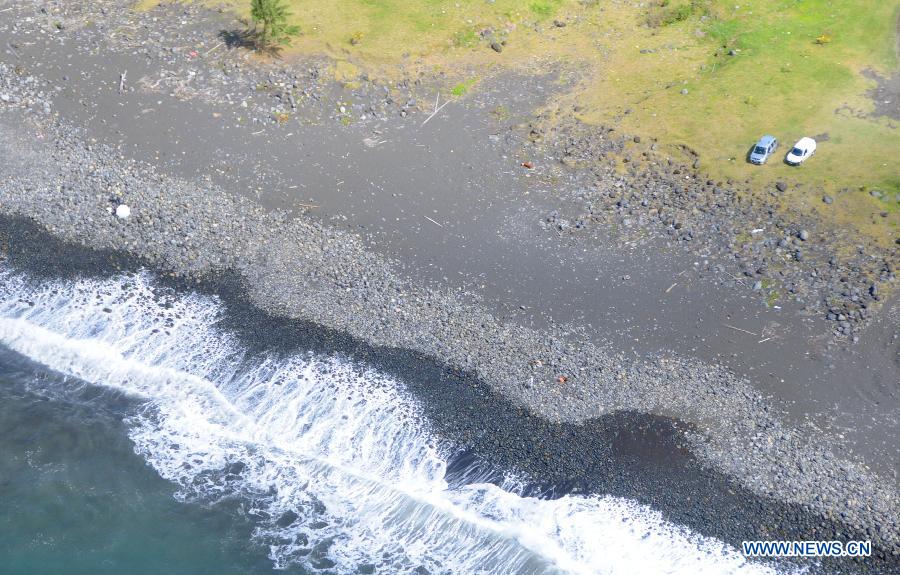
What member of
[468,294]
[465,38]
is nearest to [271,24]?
[465,38]

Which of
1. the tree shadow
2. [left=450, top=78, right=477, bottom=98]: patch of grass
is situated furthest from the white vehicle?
the tree shadow

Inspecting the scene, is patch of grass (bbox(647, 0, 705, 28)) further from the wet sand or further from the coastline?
the coastline

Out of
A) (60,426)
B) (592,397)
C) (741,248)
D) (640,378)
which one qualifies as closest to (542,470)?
(592,397)

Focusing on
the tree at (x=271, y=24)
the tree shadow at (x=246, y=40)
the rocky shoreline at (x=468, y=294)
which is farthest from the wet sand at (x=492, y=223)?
the tree at (x=271, y=24)

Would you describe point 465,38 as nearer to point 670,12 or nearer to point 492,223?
point 670,12

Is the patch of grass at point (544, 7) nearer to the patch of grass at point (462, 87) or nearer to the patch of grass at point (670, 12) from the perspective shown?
the patch of grass at point (670, 12)

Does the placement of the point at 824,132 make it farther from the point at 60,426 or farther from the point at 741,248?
the point at 60,426

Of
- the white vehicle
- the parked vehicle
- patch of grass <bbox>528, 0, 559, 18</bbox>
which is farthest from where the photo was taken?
patch of grass <bbox>528, 0, 559, 18</bbox>
